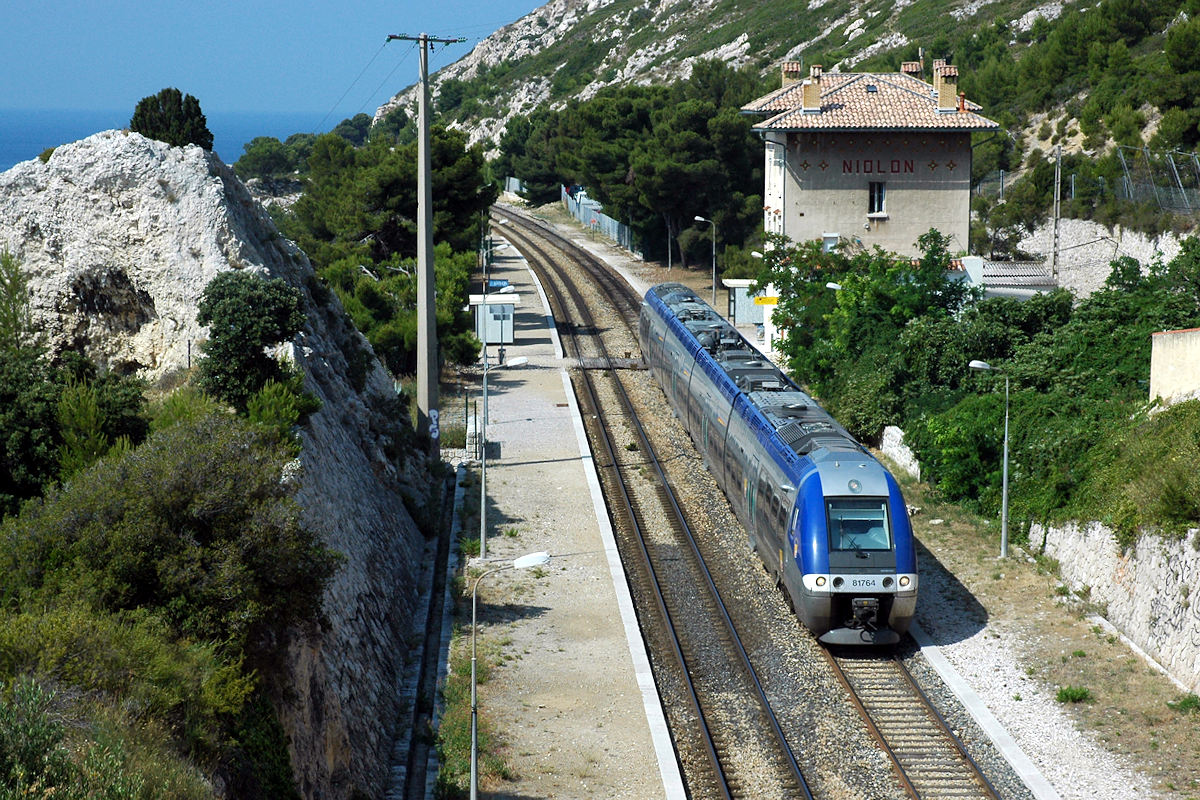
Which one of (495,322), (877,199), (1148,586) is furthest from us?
(877,199)

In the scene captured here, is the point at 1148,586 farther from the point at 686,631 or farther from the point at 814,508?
the point at 686,631

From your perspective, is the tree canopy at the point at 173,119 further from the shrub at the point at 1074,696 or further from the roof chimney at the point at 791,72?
the roof chimney at the point at 791,72

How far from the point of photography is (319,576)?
15242mm

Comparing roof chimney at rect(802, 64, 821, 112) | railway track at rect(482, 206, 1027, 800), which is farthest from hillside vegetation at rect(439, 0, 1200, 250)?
railway track at rect(482, 206, 1027, 800)

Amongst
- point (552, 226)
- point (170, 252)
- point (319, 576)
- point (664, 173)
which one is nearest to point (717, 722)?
point (319, 576)

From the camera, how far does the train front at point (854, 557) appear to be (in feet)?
66.2

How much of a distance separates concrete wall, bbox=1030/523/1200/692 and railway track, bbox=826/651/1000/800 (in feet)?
13.5

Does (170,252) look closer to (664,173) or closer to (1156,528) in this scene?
(1156,528)

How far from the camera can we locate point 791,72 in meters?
52.9

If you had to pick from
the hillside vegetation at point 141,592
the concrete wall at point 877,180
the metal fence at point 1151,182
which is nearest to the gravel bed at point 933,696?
the hillside vegetation at point 141,592

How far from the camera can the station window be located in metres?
45.6

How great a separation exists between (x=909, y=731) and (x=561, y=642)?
6358mm

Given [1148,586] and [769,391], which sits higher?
[769,391]

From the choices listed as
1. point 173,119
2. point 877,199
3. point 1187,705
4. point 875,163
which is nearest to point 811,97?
point 875,163
